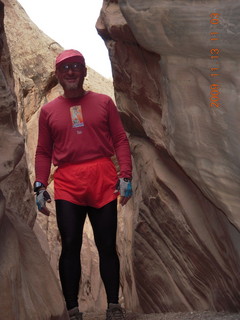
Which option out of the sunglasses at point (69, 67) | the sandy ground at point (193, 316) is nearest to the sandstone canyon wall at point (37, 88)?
the sandy ground at point (193, 316)

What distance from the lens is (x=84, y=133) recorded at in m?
6.20

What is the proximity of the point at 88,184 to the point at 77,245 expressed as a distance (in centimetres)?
61

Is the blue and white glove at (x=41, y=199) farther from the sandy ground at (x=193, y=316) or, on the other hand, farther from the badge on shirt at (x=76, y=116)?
the sandy ground at (x=193, y=316)

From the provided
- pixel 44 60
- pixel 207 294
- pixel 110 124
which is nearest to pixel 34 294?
pixel 110 124

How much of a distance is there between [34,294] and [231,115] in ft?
8.01

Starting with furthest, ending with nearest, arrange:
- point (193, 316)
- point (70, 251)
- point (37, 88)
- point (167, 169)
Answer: point (37, 88), point (167, 169), point (193, 316), point (70, 251)

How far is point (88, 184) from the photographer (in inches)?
239

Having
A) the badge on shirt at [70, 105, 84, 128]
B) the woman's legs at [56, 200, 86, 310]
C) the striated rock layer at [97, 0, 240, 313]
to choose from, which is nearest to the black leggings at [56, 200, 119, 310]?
the woman's legs at [56, 200, 86, 310]

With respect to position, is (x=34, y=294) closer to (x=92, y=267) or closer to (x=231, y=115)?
(x=231, y=115)

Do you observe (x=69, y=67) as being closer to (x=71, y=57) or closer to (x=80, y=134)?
(x=71, y=57)

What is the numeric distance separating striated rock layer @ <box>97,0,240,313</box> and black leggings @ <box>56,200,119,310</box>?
0.99 m

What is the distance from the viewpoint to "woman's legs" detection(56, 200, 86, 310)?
19.6 ft

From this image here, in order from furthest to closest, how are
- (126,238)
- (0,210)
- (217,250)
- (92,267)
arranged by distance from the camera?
(92,267) < (126,238) < (217,250) < (0,210)

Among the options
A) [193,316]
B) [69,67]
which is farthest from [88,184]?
[193,316]
